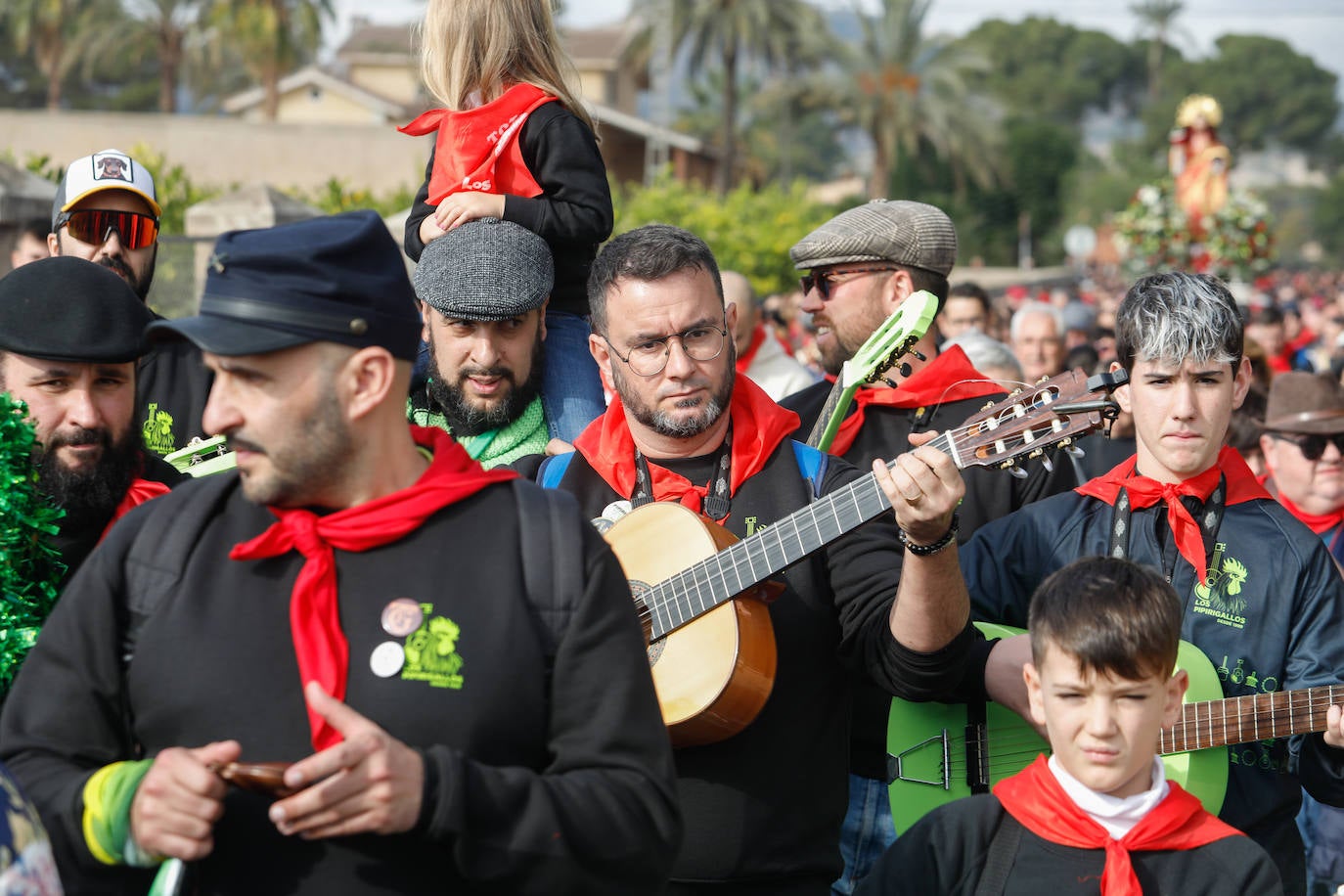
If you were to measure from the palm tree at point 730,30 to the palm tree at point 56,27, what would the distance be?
1901 cm

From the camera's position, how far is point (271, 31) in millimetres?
40781

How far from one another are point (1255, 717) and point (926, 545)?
1121mm

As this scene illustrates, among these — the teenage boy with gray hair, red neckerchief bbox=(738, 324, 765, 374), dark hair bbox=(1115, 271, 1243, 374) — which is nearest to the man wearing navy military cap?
the teenage boy with gray hair

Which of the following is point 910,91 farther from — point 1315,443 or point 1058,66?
point 1058,66

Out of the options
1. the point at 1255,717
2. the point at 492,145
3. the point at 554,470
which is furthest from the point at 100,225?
the point at 1255,717

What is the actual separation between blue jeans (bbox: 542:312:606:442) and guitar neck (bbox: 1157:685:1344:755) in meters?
1.98

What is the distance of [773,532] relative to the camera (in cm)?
368

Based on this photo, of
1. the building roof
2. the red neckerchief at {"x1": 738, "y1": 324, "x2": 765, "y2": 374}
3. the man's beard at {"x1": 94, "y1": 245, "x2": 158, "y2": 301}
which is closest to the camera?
the man's beard at {"x1": 94, "y1": 245, "x2": 158, "y2": 301}

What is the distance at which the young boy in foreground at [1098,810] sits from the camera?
3.24 metres

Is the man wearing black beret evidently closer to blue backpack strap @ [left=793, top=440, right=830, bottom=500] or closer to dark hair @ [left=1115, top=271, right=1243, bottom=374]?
blue backpack strap @ [left=793, top=440, right=830, bottom=500]

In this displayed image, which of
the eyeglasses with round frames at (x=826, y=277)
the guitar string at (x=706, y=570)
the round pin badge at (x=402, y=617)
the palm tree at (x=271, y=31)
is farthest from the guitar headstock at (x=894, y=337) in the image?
the palm tree at (x=271, y=31)

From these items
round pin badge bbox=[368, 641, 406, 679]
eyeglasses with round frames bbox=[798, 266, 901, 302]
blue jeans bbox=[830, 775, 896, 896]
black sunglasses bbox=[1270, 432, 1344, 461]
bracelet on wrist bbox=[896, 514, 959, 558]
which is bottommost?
blue jeans bbox=[830, 775, 896, 896]

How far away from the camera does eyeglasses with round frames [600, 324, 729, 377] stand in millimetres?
3979

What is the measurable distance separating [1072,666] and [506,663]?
139 cm
